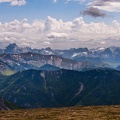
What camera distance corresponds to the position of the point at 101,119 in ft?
345

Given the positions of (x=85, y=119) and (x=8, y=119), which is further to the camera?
(x=8, y=119)

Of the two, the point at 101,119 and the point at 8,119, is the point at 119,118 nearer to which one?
the point at 101,119

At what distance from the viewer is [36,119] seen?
116625mm

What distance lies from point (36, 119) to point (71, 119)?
14.9 metres

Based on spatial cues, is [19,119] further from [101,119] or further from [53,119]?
[101,119]

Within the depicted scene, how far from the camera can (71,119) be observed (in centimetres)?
11288

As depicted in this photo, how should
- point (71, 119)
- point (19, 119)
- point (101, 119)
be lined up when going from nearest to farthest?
1. point (101, 119)
2. point (71, 119)
3. point (19, 119)

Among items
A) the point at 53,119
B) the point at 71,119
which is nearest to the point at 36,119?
the point at 53,119

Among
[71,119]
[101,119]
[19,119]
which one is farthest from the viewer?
[19,119]

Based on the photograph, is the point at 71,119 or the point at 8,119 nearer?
the point at 71,119

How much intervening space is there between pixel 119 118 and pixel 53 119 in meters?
26.9

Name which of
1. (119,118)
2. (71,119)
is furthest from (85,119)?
(119,118)

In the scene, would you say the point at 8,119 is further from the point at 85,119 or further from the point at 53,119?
the point at 85,119

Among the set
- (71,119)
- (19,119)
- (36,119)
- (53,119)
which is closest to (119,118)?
(71,119)
